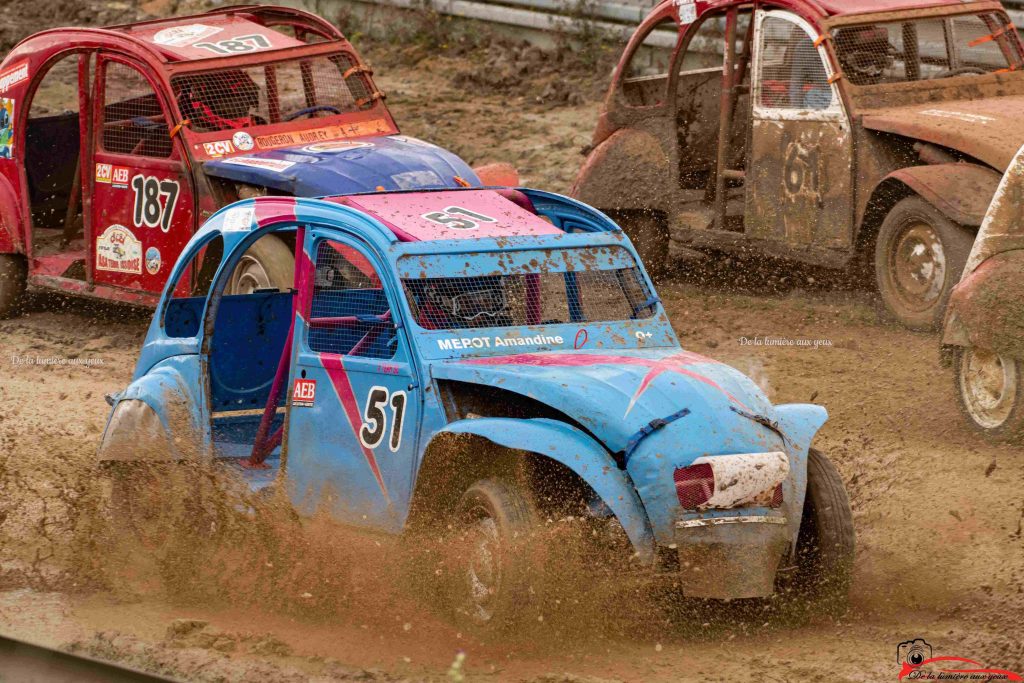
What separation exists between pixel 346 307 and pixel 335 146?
14.3ft

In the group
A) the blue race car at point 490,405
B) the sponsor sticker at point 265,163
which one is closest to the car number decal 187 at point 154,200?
the sponsor sticker at point 265,163

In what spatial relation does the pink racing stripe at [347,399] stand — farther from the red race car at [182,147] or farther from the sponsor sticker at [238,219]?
the red race car at [182,147]

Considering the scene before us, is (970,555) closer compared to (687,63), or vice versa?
(970,555)

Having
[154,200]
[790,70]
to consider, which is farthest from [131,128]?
[790,70]

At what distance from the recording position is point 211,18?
448 inches

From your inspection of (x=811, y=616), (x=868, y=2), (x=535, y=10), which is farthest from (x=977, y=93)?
(x=535, y=10)

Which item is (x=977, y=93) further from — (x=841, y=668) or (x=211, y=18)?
(x=841, y=668)

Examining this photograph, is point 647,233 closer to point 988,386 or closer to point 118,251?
point 118,251

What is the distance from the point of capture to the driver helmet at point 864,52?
1023 centimetres

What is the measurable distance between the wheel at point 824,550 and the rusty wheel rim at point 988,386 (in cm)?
222

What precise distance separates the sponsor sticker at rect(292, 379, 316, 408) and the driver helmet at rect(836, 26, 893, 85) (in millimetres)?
5190

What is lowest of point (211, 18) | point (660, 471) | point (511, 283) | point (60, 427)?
point (60, 427)

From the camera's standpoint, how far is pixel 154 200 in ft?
33.8

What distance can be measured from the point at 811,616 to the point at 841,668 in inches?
18.5
